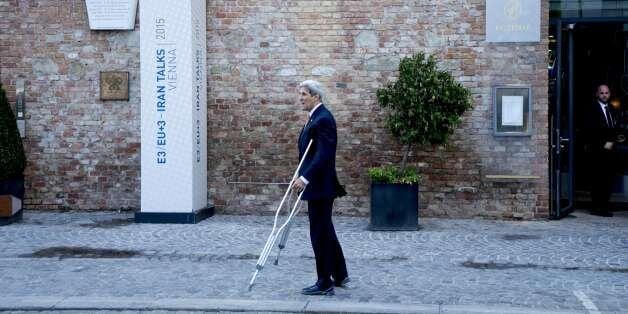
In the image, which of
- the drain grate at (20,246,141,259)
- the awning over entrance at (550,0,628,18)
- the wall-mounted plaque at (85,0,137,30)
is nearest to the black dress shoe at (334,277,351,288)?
the drain grate at (20,246,141,259)

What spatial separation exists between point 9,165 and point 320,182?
6003mm

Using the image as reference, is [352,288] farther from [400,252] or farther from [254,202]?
[254,202]

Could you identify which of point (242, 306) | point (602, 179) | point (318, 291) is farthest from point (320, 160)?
point (602, 179)

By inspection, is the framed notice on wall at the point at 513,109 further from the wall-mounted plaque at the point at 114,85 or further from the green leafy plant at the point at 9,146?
the green leafy plant at the point at 9,146

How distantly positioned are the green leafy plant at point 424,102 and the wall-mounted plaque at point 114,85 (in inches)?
165

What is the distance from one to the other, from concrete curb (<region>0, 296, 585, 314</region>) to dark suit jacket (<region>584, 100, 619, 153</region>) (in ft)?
21.9

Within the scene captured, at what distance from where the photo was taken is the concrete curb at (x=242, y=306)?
21.1 feet

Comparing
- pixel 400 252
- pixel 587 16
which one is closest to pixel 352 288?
pixel 400 252

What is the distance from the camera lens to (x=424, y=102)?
1057 cm

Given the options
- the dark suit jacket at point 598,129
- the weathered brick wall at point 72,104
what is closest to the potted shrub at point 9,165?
the weathered brick wall at point 72,104

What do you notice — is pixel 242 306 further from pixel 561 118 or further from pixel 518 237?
pixel 561 118

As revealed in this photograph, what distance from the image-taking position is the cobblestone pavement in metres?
7.09

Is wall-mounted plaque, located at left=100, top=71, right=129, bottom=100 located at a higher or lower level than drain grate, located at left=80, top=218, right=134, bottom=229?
higher

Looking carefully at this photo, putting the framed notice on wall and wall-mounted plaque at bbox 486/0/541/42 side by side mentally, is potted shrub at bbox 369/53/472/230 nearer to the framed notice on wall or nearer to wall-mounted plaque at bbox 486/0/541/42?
the framed notice on wall
